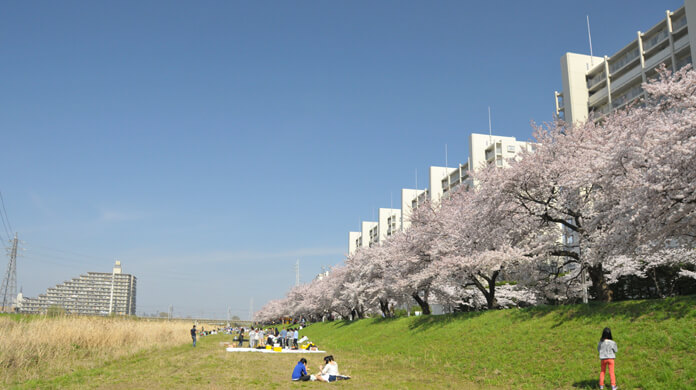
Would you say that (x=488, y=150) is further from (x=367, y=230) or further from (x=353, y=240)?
(x=353, y=240)

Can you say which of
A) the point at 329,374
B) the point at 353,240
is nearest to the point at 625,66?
the point at 329,374

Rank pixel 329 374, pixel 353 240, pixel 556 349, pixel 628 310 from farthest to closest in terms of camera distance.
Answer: pixel 353 240 < pixel 329 374 < pixel 556 349 < pixel 628 310

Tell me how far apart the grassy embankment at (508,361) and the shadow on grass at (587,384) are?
3 centimetres

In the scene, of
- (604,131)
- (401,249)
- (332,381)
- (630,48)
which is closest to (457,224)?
(401,249)

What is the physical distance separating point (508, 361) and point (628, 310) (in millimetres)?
4503

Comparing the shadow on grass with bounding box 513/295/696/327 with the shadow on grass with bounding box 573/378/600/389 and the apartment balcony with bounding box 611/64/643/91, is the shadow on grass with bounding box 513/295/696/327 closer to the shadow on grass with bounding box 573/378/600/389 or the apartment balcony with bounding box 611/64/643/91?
the shadow on grass with bounding box 573/378/600/389

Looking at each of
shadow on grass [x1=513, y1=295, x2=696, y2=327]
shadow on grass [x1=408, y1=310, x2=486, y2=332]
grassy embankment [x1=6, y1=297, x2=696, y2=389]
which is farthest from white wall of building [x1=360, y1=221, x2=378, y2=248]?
shadow on grass [x1=513, y1=295, x2=696, y2=327]

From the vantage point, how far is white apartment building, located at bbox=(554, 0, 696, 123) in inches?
2032

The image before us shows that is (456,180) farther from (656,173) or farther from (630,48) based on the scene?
(656,173)

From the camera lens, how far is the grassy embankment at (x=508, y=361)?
13180 millimetres

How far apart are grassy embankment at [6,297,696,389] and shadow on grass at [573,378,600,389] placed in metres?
0.03

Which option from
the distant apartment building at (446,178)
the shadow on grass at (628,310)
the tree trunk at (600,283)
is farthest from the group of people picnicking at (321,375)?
the distant apartment building at (446,178)

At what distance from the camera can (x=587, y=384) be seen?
43.2 ft

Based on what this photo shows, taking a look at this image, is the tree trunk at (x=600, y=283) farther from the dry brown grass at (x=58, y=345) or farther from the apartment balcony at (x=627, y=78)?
the apartment balcony at (x=627, y=78)
